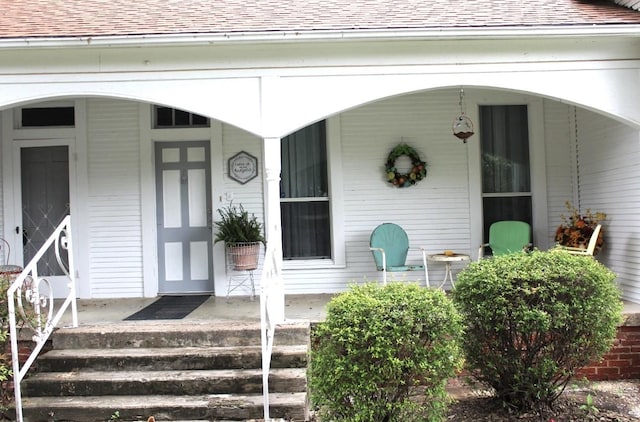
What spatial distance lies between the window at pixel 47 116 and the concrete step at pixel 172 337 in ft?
11.2

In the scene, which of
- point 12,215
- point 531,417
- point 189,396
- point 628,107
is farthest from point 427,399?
point 12,215

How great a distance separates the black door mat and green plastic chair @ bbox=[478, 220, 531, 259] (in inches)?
141

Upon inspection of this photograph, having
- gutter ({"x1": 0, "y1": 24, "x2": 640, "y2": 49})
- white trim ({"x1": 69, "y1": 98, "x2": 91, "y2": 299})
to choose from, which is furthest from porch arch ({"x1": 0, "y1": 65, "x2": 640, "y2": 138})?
white trim ({"x1": 69, "y1": 98, "x2": 91, "y2": 299})

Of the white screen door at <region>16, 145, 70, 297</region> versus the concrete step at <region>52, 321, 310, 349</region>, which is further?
the white screen door at <region>16, 145, 70, 297</region>

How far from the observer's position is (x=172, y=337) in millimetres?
4691

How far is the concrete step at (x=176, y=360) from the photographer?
4.45 metres

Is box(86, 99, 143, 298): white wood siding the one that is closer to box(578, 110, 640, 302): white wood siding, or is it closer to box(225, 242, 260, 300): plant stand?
box(225, 242, 260, 300): plant stand

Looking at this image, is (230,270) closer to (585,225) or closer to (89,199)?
(89,199)

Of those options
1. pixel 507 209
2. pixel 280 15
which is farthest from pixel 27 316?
pixel 507 209

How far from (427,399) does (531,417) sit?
112 centimetres

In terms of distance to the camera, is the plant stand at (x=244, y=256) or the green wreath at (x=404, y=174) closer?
the plant stand at (x=244, y=256)

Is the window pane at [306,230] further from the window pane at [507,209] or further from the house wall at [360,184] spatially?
the window pane at [507,209]

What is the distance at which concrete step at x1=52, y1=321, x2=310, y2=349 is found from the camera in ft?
15.4

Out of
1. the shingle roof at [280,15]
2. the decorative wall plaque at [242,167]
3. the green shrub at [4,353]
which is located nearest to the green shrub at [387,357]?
the green shrub at [4,353]
